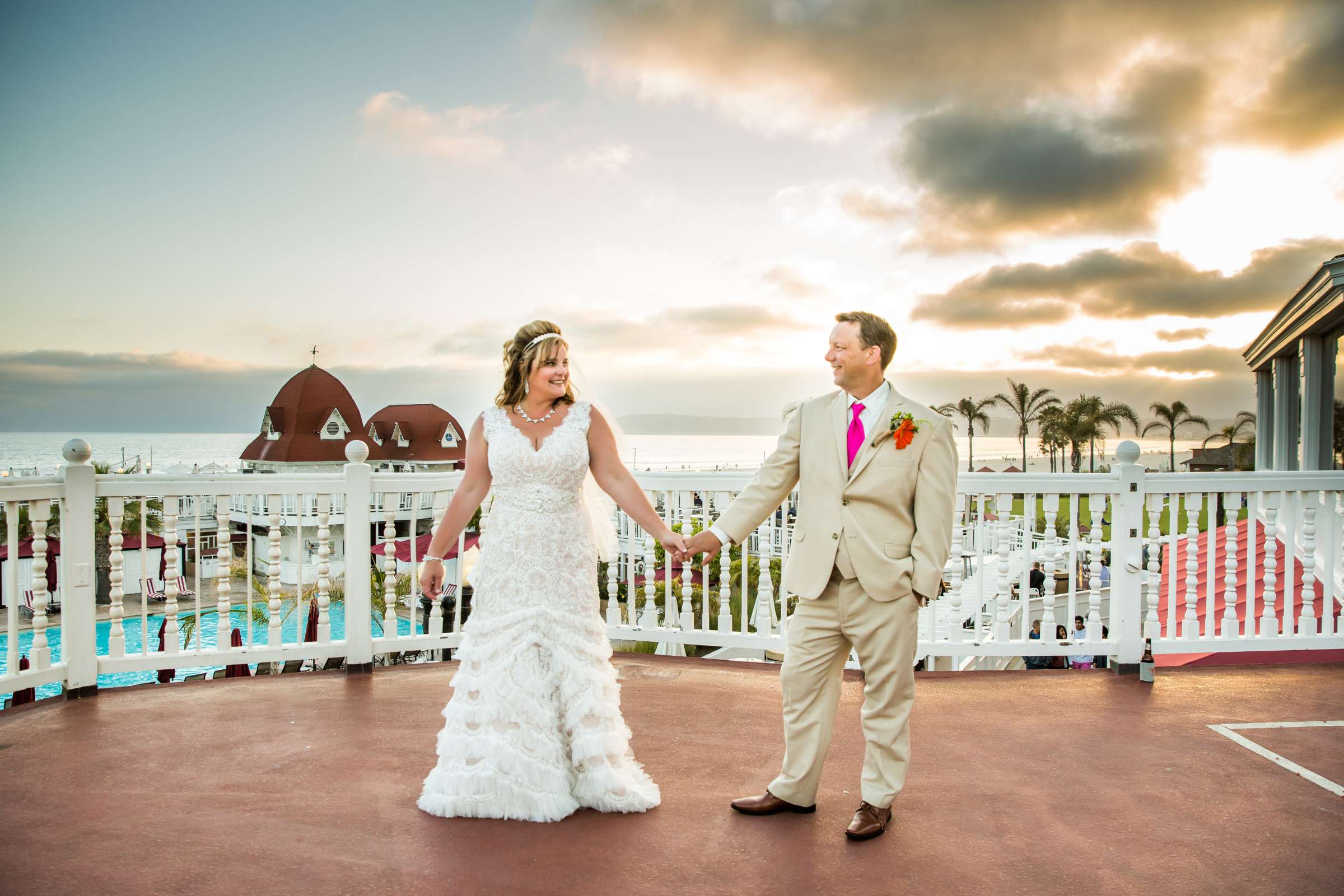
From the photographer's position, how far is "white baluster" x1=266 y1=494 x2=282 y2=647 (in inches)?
142

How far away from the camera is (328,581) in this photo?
15.3 feet

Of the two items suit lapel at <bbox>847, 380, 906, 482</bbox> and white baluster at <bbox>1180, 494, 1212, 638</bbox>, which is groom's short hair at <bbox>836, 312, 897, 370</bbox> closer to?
suit lapel at <bbox>847, 380, 906, 482</bbox>

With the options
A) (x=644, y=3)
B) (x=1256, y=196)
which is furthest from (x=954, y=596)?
(x=1256, y=196)

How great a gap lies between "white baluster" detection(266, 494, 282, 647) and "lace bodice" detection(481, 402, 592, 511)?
141 centimetres

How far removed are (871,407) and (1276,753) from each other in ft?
8.33

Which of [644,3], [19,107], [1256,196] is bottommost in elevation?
[1256,196]

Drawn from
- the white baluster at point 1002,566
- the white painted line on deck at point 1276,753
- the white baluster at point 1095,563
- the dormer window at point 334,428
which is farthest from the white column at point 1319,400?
the dormer window at point 334,428

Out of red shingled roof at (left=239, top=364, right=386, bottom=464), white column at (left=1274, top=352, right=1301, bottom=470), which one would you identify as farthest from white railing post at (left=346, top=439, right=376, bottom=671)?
red shingled roof at (left=239, top=364, right=386, bottom=464)

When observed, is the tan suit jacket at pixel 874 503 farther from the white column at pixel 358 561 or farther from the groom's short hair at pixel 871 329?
the white column at pixel 358 561

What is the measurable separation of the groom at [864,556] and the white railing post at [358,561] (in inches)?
104

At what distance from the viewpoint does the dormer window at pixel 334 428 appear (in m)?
42.3

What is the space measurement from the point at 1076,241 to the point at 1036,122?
3282 cm

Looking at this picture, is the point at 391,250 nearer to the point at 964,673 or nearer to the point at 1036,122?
the point at 1036,122

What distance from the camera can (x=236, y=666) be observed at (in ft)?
17.9
